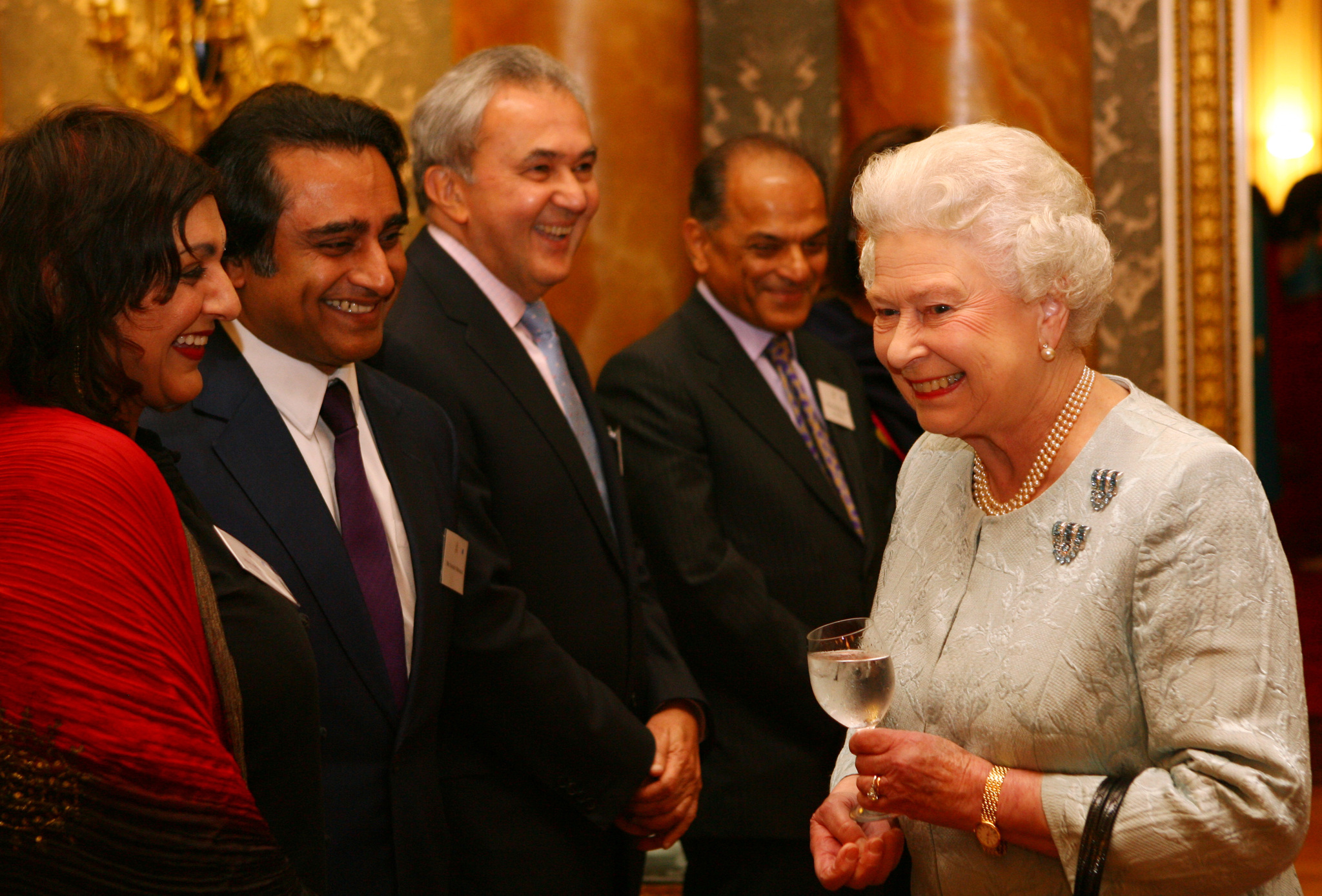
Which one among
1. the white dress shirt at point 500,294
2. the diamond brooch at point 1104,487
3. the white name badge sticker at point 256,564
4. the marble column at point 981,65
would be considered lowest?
the white name badge sticker at point 256,564

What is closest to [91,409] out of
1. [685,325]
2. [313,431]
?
[313,431]

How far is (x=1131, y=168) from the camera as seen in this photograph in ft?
17.2

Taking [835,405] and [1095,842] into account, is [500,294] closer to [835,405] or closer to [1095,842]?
[835,405]

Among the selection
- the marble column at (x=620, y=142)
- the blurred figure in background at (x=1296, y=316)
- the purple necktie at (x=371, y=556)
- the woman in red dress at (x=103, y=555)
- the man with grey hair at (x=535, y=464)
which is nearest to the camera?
the woman in red dress at (x=103, y=555)

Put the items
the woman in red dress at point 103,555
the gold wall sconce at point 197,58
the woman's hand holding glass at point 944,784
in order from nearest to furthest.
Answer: the woman in red dress at point 103,555, the woman's hand holding glass at point 944,784, the gold wall sconce at point 197,58

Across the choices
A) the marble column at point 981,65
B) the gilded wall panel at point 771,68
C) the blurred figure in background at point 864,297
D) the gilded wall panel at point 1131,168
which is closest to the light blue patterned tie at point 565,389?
the blurred figure in background at point 864,297

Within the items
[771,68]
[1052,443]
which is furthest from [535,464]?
[771,68]

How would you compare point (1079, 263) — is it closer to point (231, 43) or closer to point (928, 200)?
point (928, 200)

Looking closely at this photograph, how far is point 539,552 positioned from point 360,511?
452 millimetres

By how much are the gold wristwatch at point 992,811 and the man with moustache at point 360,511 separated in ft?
2.86

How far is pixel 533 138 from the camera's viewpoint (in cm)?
280

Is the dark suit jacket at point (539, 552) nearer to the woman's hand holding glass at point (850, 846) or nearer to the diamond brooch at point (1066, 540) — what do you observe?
the woman's hand holding glass at point (850, 846)

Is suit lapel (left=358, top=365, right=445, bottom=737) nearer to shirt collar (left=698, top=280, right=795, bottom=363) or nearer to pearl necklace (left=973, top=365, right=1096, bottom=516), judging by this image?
pearl necklace (left=973, top=365, right=1096, bottom=516)

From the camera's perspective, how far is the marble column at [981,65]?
177 inches
